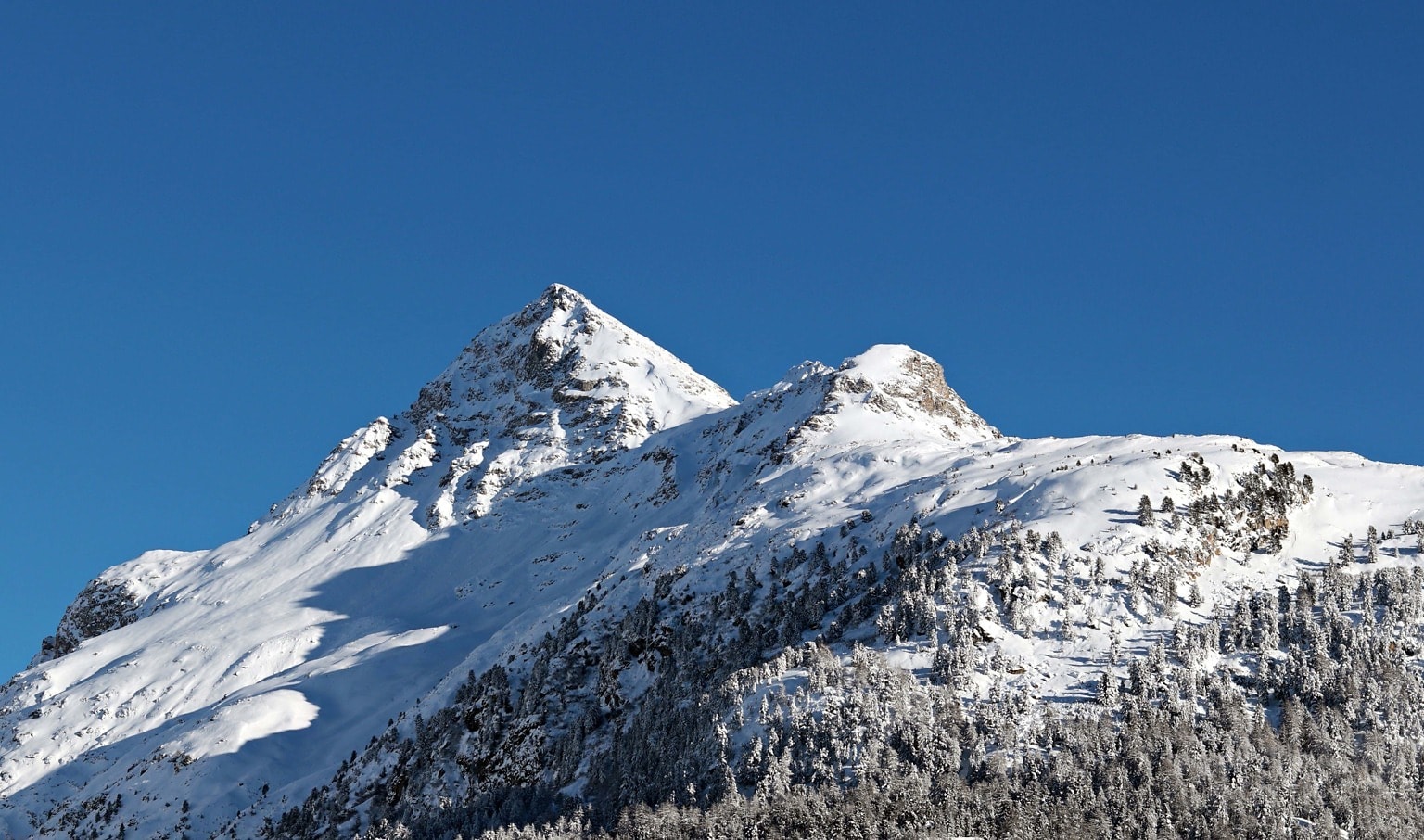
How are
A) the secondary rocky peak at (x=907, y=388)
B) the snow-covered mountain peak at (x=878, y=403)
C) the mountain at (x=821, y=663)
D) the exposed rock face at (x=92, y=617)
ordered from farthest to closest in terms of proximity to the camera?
Answer: the exposed rock face at (x=92, y=617) < the secondary rocky peak at (x=907, y=388) < the snow-covered mountain peak at (x=878, y=403) < the mountain at (x=821, y=663)

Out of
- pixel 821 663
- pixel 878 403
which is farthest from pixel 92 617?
pixel 821 663

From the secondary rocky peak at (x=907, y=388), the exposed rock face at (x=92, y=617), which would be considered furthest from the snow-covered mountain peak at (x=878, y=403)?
the exposed rock face at (x=92, y=617)

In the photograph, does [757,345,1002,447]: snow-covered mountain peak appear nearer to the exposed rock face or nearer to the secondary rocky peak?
the secondary rocky peak

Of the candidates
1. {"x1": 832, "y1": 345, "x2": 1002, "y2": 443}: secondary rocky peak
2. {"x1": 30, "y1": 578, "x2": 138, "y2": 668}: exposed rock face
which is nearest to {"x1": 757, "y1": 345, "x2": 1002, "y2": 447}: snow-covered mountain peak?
{"x1": 832, "y1": 345, "x2": 1002, "y2": 443}: secondary rocky peak

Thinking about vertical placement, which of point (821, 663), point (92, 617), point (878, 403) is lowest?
point (821, 663)

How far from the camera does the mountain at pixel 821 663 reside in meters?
71.7

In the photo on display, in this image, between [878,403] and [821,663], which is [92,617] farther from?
[821,663]

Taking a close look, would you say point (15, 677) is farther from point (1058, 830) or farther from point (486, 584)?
point (1058, 830)

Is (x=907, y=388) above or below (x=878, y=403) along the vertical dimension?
above

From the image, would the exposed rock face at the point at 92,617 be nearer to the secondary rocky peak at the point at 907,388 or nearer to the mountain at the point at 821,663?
the mountain at the point at 821,663

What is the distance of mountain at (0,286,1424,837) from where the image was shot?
235ft

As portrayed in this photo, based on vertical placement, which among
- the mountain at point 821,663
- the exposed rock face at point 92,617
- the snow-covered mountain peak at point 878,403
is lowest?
the mountain at point 821,663

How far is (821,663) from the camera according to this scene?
80500 mm

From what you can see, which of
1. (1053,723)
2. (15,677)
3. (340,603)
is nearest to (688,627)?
(1053,723)
